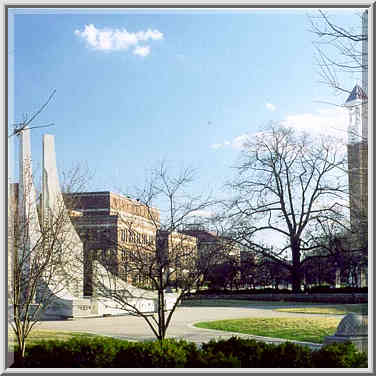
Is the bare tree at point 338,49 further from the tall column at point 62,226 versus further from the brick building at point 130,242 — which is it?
the tall column at point 62,226

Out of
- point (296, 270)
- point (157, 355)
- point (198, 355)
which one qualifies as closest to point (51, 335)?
point (157, 355)

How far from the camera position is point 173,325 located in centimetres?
635

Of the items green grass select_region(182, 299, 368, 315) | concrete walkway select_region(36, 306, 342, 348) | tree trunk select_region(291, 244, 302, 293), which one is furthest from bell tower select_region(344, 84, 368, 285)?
tree trunk select_region(291, 244, 302, 293)

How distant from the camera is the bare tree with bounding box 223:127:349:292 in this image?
6543 mm

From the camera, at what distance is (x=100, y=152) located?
5.73 metres

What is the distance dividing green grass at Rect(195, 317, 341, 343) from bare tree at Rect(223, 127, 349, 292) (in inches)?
37.5

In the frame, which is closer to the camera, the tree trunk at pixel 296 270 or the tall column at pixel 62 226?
the tall column at pixel 62 226

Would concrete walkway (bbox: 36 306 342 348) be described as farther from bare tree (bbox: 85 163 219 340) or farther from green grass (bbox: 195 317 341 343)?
bare tree (bbox: 85 163 219 340)

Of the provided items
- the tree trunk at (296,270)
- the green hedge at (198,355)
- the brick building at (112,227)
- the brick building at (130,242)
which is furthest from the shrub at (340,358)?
the tree trunk at (296,270)

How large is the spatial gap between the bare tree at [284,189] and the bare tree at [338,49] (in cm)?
136

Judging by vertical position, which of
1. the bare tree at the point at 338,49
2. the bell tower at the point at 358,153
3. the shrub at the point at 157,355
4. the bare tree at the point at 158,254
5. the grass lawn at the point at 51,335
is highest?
the bare tree at the point at 338,49

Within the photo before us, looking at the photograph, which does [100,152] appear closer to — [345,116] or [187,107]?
[187,107]

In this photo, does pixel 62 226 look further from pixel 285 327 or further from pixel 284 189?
pixel 284 189

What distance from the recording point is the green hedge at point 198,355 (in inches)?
157
